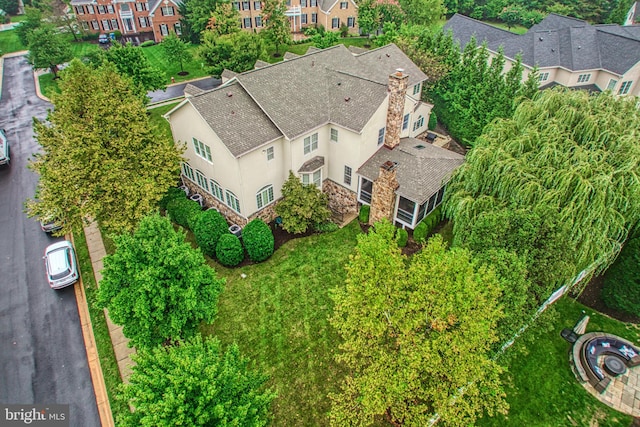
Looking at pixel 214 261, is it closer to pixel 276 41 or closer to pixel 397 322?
pixel 397 322

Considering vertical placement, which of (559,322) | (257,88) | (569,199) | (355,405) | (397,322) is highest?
(257,88)

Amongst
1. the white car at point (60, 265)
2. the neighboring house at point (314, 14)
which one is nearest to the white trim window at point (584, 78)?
the neighboring house at point (314, 14)

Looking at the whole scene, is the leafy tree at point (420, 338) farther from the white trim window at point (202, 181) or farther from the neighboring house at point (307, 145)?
the white trim window at point (202, 181)

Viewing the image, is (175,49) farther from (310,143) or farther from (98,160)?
(98,160)

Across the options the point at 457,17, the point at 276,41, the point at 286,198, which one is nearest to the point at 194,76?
the point at 276,41

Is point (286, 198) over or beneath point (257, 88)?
beneath

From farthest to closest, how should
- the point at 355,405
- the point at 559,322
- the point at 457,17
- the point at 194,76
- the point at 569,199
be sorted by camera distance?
1. the point at 457,17
2. the point at 194,76
3. the point at 559,322
4. the point at 569,199
5. the point at 355,405

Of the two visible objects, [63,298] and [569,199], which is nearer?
[569,199]
